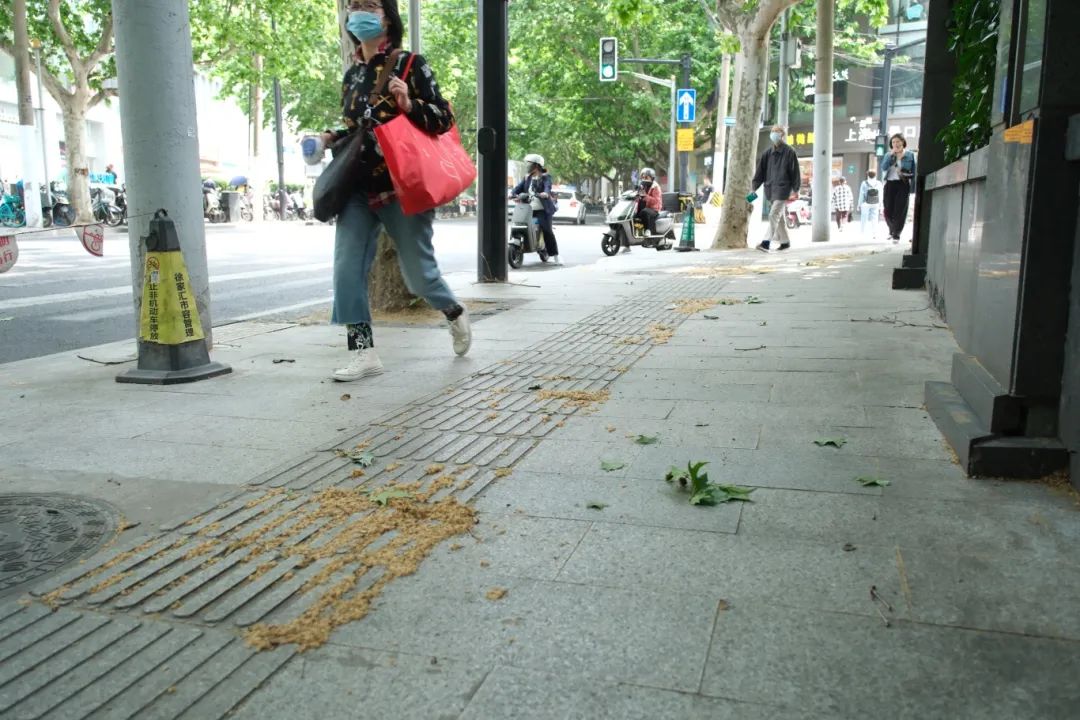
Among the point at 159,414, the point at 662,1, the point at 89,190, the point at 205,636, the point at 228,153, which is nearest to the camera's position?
the point at 205,636

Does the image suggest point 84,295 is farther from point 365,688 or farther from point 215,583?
point 365,688

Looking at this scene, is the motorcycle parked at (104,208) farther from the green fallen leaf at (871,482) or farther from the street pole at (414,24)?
the green fallen leaf at (871,482)

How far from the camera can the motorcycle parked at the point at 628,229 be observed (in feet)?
59.8

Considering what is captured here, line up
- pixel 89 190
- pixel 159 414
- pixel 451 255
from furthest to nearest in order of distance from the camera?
pixel 89 190
pixel 451 255
pixel 159 414

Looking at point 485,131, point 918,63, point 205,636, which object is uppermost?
point 918,63

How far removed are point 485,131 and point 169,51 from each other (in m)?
4.94

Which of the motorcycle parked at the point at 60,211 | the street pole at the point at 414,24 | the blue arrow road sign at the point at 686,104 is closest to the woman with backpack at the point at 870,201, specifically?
the blue arrow road sign at the point at 686,104

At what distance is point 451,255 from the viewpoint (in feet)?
56.3

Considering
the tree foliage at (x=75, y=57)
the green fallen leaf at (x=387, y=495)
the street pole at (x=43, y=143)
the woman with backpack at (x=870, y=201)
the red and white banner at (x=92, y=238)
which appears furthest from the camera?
the street pole at (x=43, y=143)

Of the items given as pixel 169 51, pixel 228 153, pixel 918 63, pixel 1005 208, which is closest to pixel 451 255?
pixel 169 51

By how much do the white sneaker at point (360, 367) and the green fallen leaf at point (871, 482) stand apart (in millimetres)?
2842

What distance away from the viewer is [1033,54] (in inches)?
127

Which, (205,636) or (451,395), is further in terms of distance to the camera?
(451,395)

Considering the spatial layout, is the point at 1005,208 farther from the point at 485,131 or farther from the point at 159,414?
the point at 485,131
